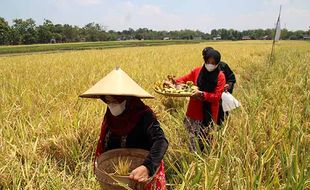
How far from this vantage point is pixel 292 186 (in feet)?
6.23

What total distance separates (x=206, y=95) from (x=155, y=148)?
164 cm

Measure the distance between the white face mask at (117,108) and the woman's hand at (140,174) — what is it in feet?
1.35

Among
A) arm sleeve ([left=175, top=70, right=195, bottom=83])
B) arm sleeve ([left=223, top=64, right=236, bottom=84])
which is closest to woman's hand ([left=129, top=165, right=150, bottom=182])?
arm sleeve ([left=175, top=70, right=195, bottom=83])

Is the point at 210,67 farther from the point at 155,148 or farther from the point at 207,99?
the point at 155,148

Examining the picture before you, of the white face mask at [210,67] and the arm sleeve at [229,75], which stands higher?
the white face mask at [210,67]

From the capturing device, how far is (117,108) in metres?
2.19

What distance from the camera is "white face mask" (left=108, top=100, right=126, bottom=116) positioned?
86.0 inches

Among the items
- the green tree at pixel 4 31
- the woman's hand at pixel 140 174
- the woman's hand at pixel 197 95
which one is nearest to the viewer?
the woman's hand at pixel 140 174

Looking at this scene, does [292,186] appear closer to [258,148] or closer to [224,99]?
[258,148]

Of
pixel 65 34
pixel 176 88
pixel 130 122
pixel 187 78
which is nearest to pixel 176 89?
pixel 176 88

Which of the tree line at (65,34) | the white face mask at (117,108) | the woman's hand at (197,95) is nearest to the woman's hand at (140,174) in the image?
the white face mask at (117,108)

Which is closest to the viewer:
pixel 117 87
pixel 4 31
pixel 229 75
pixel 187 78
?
pixel 117 87

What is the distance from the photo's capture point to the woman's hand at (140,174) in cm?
193

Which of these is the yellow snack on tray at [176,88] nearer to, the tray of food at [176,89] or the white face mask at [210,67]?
the tray of food at [176,89]
